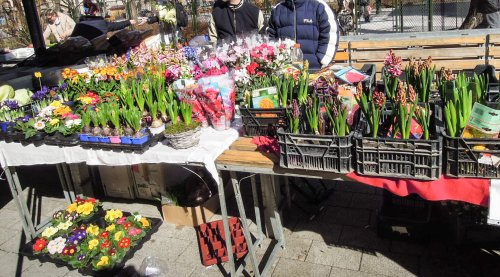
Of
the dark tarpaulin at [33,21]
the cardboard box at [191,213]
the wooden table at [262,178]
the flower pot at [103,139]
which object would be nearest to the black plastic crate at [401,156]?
the wooden table at [262,178]

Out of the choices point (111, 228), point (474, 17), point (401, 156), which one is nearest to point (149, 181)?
point (111, 228)

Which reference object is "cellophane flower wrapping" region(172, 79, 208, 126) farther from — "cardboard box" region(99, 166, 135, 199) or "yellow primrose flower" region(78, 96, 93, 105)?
"cardboard box" region(99, 166, 135, 199)

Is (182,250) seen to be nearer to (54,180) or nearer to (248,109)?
(248,109)

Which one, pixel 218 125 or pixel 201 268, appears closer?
pixel 218 125

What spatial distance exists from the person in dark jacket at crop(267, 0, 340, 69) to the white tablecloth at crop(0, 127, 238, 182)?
187cm

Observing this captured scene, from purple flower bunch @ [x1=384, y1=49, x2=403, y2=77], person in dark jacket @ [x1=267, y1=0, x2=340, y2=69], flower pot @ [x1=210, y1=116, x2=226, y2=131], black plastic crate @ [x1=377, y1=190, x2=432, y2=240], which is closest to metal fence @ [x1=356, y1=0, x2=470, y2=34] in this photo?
person in dark jacket @ [x1=267, y1=0, x2=340, y2=69]

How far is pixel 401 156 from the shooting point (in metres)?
1.96

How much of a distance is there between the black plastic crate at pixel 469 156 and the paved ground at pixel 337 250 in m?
1.21

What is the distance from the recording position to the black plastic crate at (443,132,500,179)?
5.93 feet

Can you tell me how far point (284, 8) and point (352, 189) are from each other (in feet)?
6.41

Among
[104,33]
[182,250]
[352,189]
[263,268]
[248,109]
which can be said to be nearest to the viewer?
[248,109]

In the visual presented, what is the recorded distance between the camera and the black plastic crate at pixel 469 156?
1.81 metres

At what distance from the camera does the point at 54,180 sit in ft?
17.0

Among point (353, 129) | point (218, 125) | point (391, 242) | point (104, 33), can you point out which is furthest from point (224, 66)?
point (104, 33)
